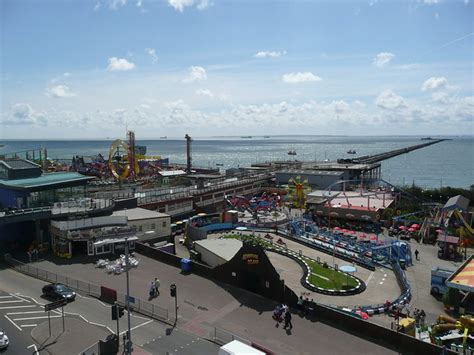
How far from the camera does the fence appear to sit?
2384 cm

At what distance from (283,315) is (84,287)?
1359cm

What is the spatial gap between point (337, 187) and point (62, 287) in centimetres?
6152

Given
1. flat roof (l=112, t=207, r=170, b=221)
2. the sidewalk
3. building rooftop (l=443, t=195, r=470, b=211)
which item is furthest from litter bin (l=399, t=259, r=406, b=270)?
the sidewalk

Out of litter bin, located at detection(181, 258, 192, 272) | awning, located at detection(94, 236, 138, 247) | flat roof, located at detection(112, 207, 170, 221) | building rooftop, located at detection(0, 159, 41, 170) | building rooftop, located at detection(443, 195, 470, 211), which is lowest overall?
litter bin, located at detection(181, 258, 192, 272)

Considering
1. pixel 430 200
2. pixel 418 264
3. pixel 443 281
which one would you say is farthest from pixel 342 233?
pixel 430 200

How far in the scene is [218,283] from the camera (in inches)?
1098

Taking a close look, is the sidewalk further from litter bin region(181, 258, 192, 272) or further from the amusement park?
litter bin region(181, 258, 192, 272)

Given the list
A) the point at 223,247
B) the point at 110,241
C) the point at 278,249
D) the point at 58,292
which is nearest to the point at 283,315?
the point at 58,292

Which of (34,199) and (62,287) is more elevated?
(34,199)

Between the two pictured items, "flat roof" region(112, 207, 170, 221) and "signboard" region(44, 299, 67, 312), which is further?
"flat roof" region(112, 207, 170, 221)

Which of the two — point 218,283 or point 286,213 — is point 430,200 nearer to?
point 286,213

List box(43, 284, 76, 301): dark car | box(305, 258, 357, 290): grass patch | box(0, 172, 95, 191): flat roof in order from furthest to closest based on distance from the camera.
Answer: box(0, 172, 95, 191): flat roof
box(305, 258, 357, 290): grass patch
box(43, 284, 76, 301): dark car

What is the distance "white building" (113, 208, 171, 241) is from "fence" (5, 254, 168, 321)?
1053 cm

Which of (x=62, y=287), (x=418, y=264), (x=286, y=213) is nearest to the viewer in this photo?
(x=62, y=287)
